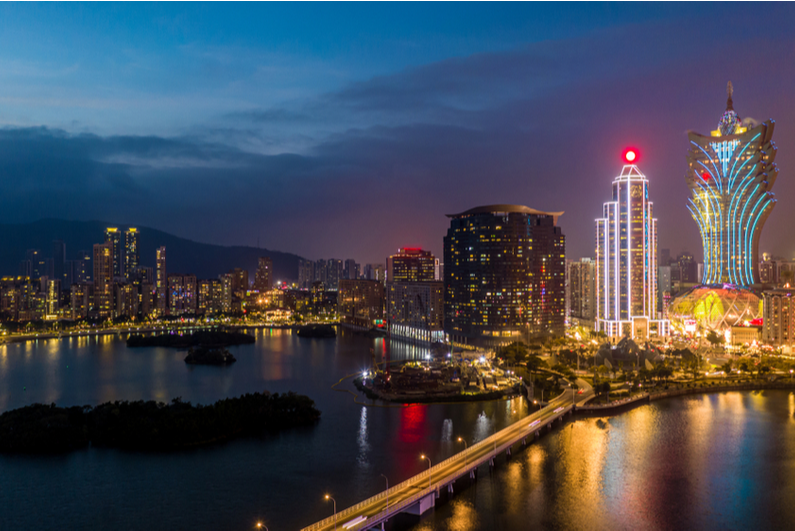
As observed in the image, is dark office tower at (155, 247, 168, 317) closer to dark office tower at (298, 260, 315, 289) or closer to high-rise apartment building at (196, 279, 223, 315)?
high-rise apartment building at (196, 279, 223, 315)

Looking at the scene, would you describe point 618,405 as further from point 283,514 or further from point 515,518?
point 283,514

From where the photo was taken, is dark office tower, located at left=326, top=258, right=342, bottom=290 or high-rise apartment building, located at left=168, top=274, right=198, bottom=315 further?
dark office tower, located at left=326, top=258, right=342, bottom=290

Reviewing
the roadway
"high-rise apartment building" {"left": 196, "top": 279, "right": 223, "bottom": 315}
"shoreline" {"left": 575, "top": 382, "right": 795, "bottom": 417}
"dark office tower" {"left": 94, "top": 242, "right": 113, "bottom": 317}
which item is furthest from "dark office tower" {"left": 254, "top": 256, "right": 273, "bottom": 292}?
the roadway

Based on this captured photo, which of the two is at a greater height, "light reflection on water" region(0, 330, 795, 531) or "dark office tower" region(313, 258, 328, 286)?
"dark office tower" region(313, 258, 328, 286)

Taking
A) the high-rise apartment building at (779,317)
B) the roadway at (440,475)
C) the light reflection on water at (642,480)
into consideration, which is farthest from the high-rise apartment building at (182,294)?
the light reflection on water at (642,480)

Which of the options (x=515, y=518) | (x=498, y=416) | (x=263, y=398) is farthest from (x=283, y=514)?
(x=498, y=416)

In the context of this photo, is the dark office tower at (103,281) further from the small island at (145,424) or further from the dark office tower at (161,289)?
the small island at (145,424)

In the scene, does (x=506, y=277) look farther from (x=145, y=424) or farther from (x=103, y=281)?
(x=103, y=281)
